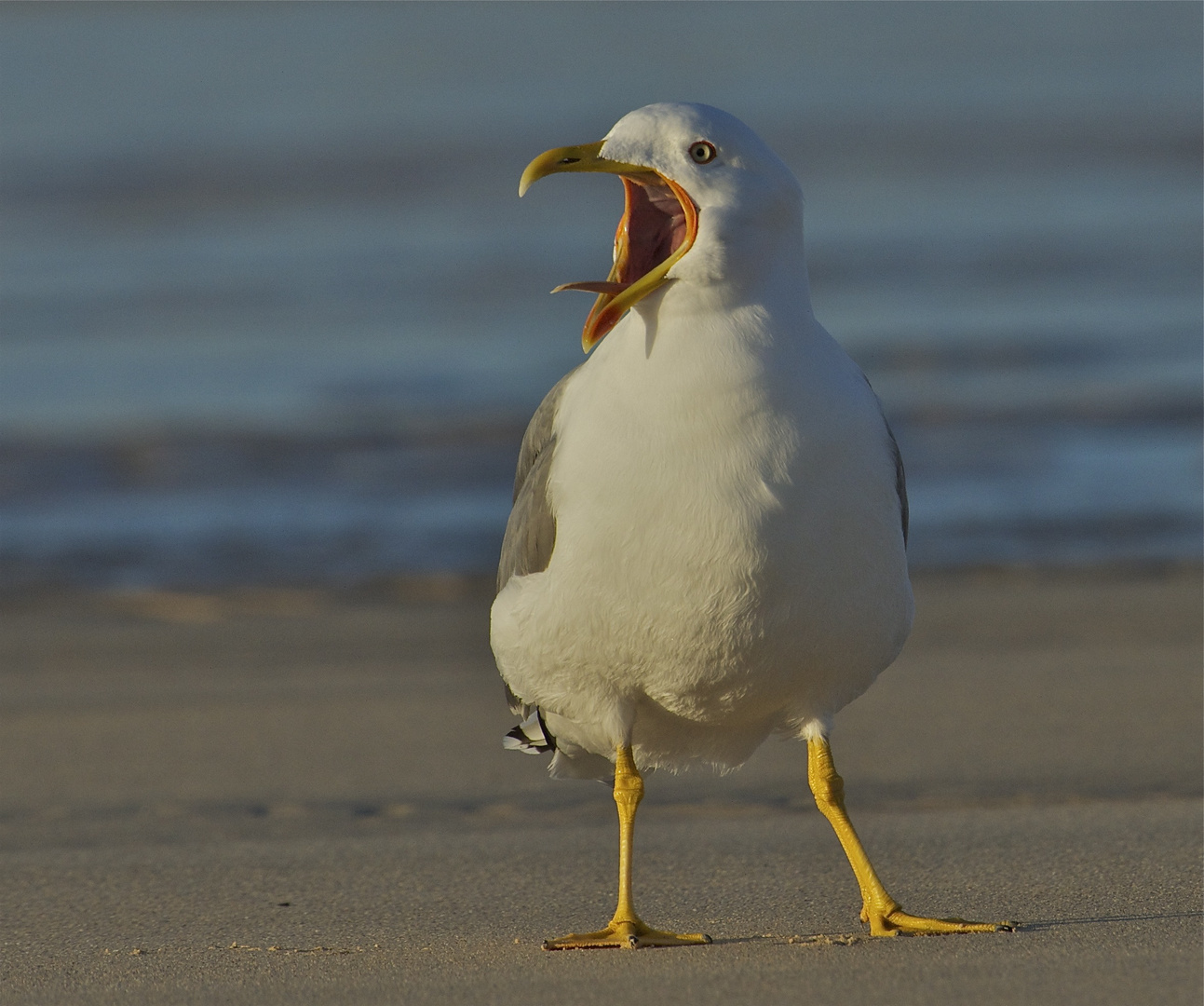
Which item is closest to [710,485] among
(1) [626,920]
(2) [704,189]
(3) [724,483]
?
(3) [724,483]

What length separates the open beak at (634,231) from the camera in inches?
138

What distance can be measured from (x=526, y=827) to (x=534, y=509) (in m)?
1.39

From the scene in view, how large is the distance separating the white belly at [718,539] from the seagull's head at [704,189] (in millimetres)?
123

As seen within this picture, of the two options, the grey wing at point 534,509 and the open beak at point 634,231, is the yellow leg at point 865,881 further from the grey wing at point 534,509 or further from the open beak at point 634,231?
the open beak at point 634,231

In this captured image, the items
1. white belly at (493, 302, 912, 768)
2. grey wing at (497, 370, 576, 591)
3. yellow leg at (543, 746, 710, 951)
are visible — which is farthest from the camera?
grey wing at (497, 370, 576, 591)

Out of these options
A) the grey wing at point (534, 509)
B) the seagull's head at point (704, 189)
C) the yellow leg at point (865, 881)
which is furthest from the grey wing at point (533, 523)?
the yellow leg at point (865, 881)

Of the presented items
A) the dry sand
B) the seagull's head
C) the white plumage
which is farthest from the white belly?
the dry sand

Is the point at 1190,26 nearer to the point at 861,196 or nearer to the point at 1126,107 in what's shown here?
the point at 1126,107

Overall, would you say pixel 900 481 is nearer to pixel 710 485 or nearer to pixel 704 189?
pixel 710 485

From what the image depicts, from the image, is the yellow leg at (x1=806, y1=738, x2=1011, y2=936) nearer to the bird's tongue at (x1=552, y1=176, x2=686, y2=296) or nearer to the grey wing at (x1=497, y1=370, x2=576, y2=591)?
the grey wing at (x1=497, y1=370, x2=576, y2=591)

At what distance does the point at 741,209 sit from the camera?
3.48 metres

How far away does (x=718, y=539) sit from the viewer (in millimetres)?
3465

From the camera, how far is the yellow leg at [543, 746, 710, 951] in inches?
145

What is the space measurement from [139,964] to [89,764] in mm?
2091
